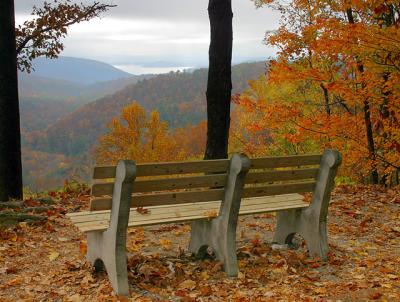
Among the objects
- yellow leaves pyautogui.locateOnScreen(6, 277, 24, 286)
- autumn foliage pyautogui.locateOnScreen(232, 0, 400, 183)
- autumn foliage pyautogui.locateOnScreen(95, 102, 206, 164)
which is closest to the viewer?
yellow leaves pyautogui.locateOnScreen(6, 277, 24, 286)

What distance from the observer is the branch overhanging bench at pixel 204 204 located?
419cm

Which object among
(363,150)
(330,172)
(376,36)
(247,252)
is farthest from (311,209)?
(363,150)

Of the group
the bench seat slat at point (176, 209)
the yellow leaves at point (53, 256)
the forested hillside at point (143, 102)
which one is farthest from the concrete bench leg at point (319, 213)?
the forested hillside at point (143, 102)

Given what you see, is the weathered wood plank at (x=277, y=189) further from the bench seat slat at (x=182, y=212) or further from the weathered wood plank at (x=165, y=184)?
the weathered wood plank at (x=165, y=184)

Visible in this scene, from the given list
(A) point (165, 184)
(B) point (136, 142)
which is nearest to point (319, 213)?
(A) point (165, 184)

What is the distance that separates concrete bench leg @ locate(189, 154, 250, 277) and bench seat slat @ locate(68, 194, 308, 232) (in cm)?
18

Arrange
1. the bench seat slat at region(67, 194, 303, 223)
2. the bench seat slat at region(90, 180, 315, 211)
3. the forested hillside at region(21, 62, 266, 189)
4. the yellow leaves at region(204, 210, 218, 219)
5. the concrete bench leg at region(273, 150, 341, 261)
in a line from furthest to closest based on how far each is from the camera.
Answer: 1. the forested hillside at region(21, 62, 266, 189)
2. the concrete bench leg at region(273, 150, 341, 261)
3. the yellow leaves at region(204, 210, 218, 219)
4. the bench seat slat at region(67, 194, 303, 223)
5. the bench seat slat at region(90, 180, 315, 211)

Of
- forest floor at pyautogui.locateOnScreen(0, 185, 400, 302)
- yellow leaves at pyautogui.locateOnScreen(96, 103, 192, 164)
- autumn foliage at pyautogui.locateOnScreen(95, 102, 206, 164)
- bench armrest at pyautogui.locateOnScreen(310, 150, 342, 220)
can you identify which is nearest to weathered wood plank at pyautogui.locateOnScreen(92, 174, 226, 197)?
forest floor at pyautogui.locateOnScreen(0, 185, 400, 302)

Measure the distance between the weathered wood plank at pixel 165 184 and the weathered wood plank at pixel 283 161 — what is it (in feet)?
1.22

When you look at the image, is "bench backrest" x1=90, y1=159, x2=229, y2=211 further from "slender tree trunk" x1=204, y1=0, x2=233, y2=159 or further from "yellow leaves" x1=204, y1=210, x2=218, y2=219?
"slender tree trunk" x1=204, y1=0, x2=233, y2=159

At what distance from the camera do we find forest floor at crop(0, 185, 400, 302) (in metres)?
4.27

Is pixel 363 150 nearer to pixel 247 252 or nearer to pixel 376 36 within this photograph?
pixel 376 36

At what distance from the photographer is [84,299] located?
422cm

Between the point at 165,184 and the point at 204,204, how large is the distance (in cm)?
90
